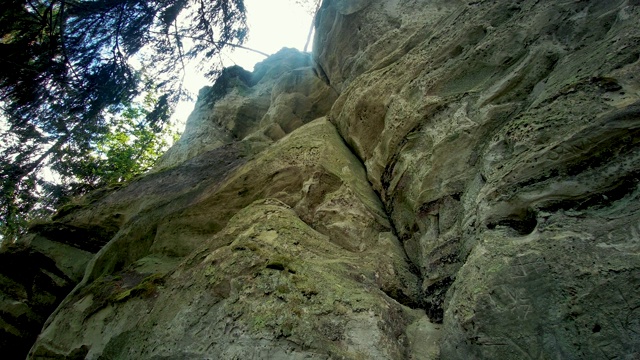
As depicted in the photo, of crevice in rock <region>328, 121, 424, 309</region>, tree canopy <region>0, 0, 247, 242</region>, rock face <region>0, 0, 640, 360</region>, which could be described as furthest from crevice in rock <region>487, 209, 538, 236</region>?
tree canopy <region>0, 0, 247, 242</region>

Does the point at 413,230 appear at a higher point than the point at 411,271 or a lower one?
higher

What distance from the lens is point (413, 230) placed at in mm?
4391

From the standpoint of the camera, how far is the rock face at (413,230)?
2.51 meters

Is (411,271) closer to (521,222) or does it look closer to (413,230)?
(413,230)

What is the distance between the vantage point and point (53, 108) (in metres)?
6.90

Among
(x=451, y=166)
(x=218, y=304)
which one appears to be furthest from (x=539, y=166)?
(x=218, y=304)

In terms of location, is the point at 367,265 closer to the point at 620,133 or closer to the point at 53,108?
the point at 620,133

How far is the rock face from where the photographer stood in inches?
98.9

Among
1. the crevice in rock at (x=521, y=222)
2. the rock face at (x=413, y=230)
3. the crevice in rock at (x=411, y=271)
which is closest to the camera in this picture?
the rock face at (x=413, y=230)

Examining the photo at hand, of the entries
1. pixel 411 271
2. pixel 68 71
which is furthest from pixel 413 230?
pixel 68 71

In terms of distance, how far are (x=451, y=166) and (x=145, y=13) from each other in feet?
18.8

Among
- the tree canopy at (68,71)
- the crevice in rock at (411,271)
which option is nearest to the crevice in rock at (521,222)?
the crevice in rock at (411,271)

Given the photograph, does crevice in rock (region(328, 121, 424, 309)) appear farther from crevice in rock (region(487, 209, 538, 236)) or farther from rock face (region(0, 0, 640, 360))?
crevice in rock (region(487, 209, 538, 236))

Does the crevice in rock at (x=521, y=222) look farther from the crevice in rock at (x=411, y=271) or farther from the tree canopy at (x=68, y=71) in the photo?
the tree canopy at (x=68, y=71)
